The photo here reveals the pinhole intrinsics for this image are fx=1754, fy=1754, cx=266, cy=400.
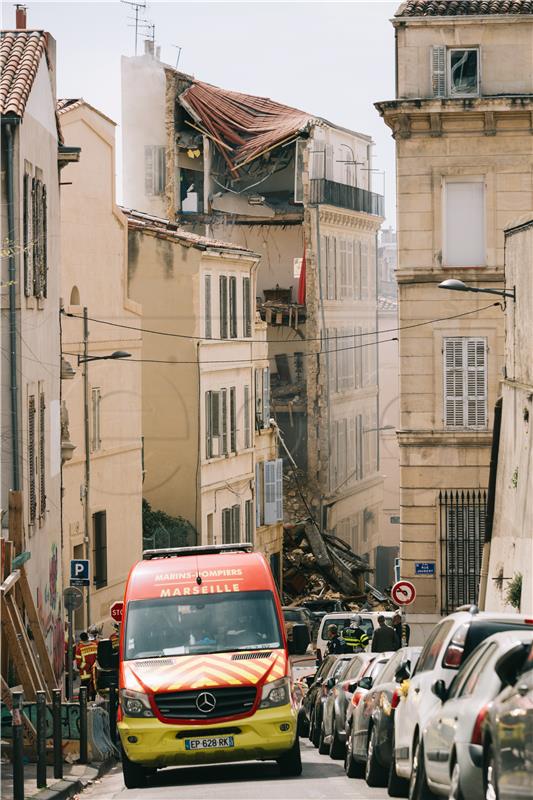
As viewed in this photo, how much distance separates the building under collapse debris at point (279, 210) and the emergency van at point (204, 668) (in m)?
44.0

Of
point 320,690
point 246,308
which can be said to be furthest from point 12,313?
point 246,308

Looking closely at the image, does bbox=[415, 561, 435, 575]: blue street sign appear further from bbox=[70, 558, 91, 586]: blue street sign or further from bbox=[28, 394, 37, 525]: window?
bbox=[28, 394, 37, 525]: window

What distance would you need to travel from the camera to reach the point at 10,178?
26453 millimetres

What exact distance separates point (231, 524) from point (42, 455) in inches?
901

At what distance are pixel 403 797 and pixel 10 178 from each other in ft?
45.0

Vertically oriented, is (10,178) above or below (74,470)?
above

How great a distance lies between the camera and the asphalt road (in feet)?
54.1

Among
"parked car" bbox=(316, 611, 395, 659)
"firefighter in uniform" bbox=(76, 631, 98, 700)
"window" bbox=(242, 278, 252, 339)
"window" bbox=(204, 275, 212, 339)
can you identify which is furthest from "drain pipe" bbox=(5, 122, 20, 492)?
"window" bbox=(242, 278, 252, 339)

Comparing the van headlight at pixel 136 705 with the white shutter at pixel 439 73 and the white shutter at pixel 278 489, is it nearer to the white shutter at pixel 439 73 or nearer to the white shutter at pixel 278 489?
the white shutter at pixel 439 73

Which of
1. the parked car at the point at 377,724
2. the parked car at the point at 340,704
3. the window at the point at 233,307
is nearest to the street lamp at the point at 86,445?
the window at the point at 233,307

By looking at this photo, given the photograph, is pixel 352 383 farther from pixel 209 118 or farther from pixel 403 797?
pixel 403 797

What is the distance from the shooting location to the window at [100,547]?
42031 millimetres

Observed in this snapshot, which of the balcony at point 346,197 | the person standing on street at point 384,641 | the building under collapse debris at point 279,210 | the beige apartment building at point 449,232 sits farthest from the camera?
the balcony at point 346,197

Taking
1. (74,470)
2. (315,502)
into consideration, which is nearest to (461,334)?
(74,470)
